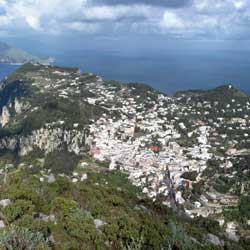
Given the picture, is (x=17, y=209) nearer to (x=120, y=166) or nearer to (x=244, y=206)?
(x=244, y=206)

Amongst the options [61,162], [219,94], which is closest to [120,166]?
[61,162]

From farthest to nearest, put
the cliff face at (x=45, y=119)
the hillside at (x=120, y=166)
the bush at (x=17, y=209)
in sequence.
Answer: the cliff face at (x=45, y=119) → the hillside at (x=120, y=166) → the bush at (x=17, y=209)

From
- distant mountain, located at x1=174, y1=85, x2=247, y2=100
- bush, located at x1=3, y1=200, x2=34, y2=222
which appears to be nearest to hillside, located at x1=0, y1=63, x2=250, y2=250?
bush, located at x1=3, y1=200, x2=34, y2=222

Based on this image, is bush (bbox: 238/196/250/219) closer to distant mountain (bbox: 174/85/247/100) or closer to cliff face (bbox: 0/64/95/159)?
cliff face (bbox: 0/64/95/159)

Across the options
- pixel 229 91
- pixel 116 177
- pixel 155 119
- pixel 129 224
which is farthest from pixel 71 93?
pixel 129 224

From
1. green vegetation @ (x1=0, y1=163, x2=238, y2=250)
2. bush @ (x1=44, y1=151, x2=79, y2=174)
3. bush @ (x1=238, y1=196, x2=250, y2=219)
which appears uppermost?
green vegetation @ (x1=0, y1=163, x2=238, y2=250)

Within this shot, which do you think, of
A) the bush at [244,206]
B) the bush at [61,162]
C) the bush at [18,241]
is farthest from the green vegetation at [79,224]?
the bush at [61,162]

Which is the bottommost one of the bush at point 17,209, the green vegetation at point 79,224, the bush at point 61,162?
the bush at point 61,162

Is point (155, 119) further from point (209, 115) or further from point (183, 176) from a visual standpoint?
point (183, 176)

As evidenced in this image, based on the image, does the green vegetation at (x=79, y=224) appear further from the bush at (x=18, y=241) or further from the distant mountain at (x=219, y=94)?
the distant mountain at (x=219, y=94)
